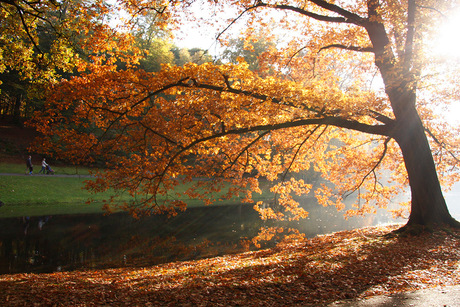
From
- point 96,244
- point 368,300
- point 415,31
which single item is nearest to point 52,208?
point 96,244

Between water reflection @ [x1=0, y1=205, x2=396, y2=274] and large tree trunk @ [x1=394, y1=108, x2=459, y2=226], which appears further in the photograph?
water reflection @ [x1=0, y1=205, x2=396, y2=274]

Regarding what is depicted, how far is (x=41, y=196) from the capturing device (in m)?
21.2

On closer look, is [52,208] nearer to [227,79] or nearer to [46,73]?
[46,73]

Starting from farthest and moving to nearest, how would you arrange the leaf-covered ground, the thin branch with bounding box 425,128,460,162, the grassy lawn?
the grassy lawn, the thin branch with bounding box 425,128,460,162, the leaf-covered ground

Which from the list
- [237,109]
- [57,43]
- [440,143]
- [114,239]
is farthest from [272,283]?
[440,143]

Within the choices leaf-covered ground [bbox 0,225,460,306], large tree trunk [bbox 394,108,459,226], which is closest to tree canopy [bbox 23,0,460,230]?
large tree trunk [bbox 394,108,459,226]

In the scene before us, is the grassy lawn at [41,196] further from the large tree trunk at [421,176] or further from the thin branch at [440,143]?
the thin branch at [440,143]

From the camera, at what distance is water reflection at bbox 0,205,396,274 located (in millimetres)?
11117

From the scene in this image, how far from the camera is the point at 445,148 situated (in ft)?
42.2

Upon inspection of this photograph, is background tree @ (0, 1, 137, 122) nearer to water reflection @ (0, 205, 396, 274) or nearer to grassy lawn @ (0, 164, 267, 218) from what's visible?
water reflection @ (0, 205, 396, 274)

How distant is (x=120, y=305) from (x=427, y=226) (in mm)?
9667

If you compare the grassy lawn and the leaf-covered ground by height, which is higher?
the grassy lawn

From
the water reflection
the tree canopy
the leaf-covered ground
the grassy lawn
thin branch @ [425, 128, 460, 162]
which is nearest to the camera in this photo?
the leaf-covered ground

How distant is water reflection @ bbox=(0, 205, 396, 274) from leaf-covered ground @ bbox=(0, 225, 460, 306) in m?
3.70
